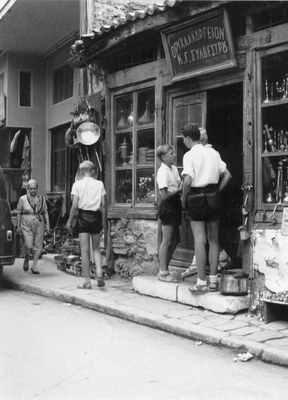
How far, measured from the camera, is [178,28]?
7465 mm

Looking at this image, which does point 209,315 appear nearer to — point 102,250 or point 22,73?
point 102,250

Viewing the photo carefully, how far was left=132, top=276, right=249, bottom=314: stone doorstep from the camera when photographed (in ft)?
20.5

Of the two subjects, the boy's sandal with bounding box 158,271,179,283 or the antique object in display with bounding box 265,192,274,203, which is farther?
the boy's sandal with bounding box 158,271,179,283

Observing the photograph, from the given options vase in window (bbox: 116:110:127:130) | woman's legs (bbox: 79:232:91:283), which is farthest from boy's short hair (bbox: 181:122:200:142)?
vase in window (bbox: 116:110:127:130)

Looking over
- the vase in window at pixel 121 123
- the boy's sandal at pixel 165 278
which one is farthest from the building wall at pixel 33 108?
the boy's sandal at pixel 165 278

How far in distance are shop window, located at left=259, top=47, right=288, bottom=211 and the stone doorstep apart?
124 centimetres

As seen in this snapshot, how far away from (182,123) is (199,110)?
0.40 metres

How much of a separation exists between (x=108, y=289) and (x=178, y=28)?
151 inches

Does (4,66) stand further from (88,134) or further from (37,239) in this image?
(37,239)

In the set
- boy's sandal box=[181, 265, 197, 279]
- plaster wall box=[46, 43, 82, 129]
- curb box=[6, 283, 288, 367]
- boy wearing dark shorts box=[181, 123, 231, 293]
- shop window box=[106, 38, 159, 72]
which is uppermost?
plaster wall box=[46, 43, 82, 129]

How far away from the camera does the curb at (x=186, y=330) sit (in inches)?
191

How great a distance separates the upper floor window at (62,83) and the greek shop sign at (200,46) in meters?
7.62

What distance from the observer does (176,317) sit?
6.18 meters

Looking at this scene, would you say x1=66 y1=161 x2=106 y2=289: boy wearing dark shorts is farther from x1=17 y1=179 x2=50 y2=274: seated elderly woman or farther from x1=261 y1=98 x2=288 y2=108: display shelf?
x1=261 y1=98 x2=288 y2=108: display shelf
